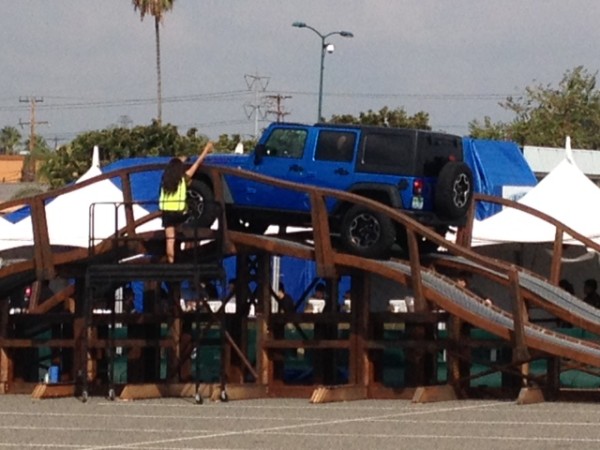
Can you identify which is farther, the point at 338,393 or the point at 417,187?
the point at 417,187

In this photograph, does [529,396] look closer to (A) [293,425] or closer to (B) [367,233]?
(B) [367,233]

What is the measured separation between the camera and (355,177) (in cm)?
2267

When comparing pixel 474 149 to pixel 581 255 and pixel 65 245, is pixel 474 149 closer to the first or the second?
pixel 581 255

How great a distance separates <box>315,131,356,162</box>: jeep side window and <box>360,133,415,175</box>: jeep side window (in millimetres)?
199

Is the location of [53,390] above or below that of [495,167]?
below

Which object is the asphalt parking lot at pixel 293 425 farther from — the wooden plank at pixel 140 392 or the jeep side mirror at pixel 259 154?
the jeep side mirror at pixel 259 154

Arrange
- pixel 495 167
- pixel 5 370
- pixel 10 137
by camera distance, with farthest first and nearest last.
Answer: pixel 10 137, pixel 495 167, pixel 5 370

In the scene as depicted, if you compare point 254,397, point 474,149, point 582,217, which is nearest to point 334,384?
point 254,397

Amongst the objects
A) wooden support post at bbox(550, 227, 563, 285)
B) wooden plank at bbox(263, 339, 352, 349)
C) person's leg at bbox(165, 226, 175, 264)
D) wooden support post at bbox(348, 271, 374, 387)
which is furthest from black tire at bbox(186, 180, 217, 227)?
wooden support post at bbox(550, 227, 563, 285)

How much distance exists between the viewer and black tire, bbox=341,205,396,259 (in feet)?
70.9

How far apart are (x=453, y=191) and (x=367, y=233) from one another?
4.95 feet

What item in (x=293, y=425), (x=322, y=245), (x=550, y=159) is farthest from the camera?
(x=550, y=159)

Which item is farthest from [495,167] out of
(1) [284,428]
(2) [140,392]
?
(1) [284,428]

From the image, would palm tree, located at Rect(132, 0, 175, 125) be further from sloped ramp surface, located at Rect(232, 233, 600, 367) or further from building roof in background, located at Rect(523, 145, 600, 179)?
sloped ramp surface, located at Rect(232, 233, 600, 367)
